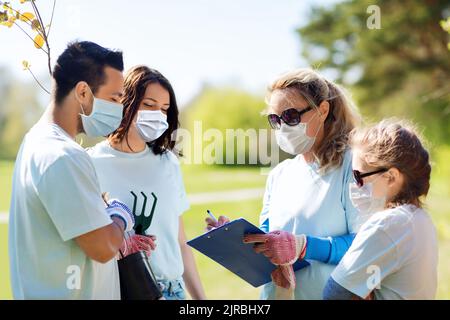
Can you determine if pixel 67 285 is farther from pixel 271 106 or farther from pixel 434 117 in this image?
pixel 434 117

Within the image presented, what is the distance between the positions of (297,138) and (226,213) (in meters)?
18.2

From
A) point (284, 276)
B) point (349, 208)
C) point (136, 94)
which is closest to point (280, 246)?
point (284, 276)

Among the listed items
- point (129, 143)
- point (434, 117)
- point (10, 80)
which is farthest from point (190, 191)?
point (129, 143)

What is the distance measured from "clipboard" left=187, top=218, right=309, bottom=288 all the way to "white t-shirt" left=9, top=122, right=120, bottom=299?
1.70 feet

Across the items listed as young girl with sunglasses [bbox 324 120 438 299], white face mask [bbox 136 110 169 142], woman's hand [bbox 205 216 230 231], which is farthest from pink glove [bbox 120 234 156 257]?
young girl with sunglasses [bbox 324 120 438 299]

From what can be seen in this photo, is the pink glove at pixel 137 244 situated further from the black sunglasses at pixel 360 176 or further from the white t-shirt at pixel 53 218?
the black sunglasses at pixel 360 176

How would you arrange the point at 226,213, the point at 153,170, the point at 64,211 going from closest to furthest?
the point at 64,211, the point at 153,170, the point at 226,213

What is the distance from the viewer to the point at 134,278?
2516 mm

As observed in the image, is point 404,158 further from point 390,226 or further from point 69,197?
point 69,197

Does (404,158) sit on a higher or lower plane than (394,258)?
higher

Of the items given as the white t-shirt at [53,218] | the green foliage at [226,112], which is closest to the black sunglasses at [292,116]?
the white t-shirt at [53,218]

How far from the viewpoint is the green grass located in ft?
30.9

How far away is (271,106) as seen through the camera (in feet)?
9.96

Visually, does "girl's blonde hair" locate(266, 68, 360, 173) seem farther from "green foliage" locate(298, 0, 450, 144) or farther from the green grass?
"green foliage" locate(298, 0, 450, 144)
